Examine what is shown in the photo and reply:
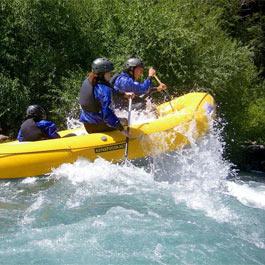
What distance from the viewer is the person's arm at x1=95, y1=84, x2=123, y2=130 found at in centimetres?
732

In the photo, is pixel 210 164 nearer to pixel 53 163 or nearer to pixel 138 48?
pixel 53 163

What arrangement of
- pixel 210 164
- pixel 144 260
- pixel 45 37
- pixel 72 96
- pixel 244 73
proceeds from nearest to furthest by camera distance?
pixel 144 260, pixel 210 164, pixel 72 96, pixel 45 37, pixel 244 73

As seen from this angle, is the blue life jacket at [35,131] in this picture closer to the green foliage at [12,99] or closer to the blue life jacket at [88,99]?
the blue life jacket at [88,99]

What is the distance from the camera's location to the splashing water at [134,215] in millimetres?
4887

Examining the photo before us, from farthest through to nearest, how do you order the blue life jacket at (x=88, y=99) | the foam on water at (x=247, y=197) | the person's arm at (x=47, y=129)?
1. the person's arm at (x=47, y=129)
2. the blue life jacket at (x=88, y=99)
3. the foam on water at (x=247, y=197)

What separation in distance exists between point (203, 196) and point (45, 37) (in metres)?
7.24

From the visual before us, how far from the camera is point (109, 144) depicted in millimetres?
7500

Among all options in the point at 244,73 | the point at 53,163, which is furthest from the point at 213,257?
the point at 244,73

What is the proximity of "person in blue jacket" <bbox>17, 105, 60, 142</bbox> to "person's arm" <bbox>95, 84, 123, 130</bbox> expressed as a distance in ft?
2.88

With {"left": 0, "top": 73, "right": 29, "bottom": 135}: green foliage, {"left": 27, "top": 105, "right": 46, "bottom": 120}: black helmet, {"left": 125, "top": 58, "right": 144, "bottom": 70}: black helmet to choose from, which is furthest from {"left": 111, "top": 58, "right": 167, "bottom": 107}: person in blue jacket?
{"left": 0, "top": 73, "right": 29, "bottom": 135}: green foliage

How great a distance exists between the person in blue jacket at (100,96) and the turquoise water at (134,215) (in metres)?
0.62

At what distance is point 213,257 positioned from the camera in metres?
4.89

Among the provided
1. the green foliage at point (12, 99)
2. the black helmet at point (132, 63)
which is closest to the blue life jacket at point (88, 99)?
the black helmet at point (132, 63)

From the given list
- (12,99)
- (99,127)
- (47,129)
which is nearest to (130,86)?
(99,127)
